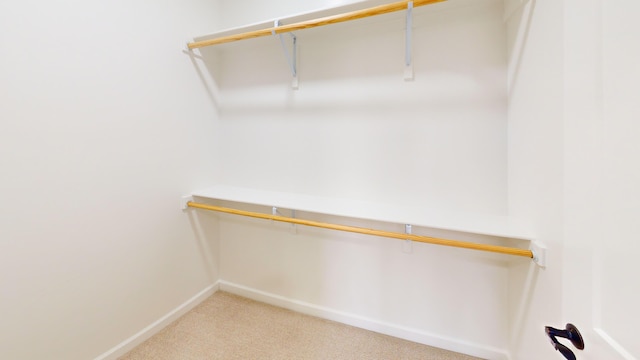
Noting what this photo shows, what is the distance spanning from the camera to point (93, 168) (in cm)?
137

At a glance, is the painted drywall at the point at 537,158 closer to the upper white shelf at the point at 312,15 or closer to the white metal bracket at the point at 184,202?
the upper white shelf at the point at 312,15

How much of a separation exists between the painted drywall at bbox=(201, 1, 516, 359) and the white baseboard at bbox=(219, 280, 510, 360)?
14 millimetres

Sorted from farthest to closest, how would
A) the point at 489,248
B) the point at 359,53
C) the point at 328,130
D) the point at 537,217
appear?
the point at 328,130 < the point at 359,53 < the point at 489,248 < the point at 537,217

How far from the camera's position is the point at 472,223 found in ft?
4.34

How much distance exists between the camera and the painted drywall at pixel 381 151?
1.44 m

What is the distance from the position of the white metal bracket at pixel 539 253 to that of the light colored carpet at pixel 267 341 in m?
0.85

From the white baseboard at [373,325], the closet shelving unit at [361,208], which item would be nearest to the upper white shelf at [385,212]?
the closet shelving unit at [361,208]

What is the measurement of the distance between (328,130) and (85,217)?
1.50 m

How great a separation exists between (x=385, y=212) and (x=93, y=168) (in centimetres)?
165

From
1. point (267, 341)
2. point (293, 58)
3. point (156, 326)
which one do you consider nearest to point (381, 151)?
point (293, 58)

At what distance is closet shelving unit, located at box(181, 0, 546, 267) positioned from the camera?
3.96 ft

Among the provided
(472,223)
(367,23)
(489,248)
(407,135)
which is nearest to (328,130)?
(407,135)

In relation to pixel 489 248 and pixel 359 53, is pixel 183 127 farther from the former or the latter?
pixel 489 248

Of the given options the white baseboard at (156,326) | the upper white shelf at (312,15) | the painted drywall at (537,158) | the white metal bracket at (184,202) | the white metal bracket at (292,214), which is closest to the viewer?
the painted drywall at (537,158)
